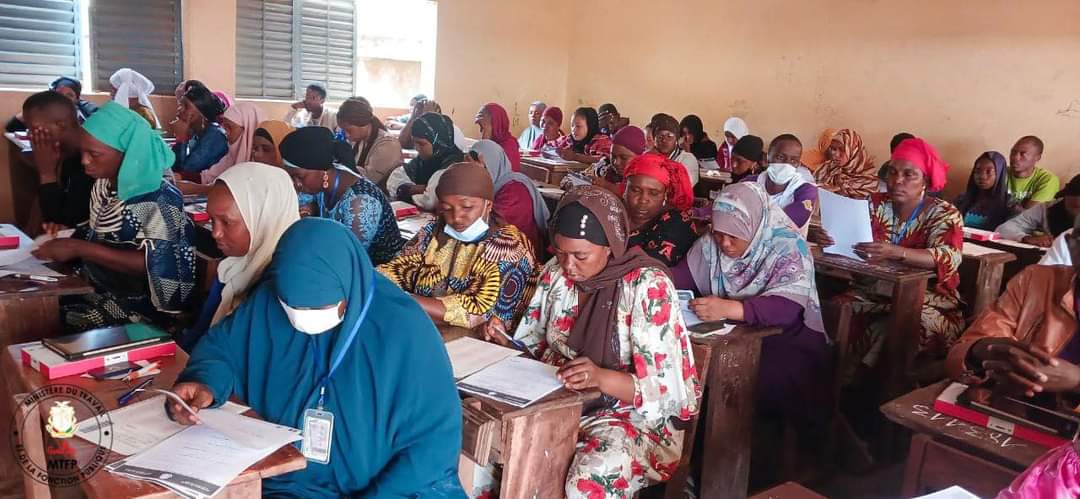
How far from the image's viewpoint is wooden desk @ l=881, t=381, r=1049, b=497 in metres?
1.70

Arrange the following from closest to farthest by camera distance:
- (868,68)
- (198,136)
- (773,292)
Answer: (773,292) → (198,136) → (868,68)

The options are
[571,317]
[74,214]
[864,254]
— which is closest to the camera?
[571,317]

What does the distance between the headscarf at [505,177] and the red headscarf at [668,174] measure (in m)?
0.56

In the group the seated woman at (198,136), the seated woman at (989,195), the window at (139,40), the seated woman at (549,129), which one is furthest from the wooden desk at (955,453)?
the seated woman at (549,129)

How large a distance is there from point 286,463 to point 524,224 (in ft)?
8.45

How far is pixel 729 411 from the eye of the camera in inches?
103

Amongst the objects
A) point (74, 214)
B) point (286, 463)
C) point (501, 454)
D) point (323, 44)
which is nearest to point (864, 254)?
point (501, 454)

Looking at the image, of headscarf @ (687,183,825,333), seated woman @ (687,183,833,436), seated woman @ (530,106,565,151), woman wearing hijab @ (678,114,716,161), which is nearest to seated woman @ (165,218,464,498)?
seated woman @ (687,183,833,436)

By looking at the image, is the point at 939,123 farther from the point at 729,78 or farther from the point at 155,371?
the point at 155,371

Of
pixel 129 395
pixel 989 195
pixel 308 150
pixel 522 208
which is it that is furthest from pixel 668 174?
pixel 989 195

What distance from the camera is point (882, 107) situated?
295 inches

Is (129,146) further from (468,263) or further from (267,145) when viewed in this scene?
(267,145)

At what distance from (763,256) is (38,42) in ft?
21.8

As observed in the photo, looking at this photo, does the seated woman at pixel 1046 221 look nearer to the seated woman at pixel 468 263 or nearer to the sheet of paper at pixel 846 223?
the sheet of paper at pixel 846 223
